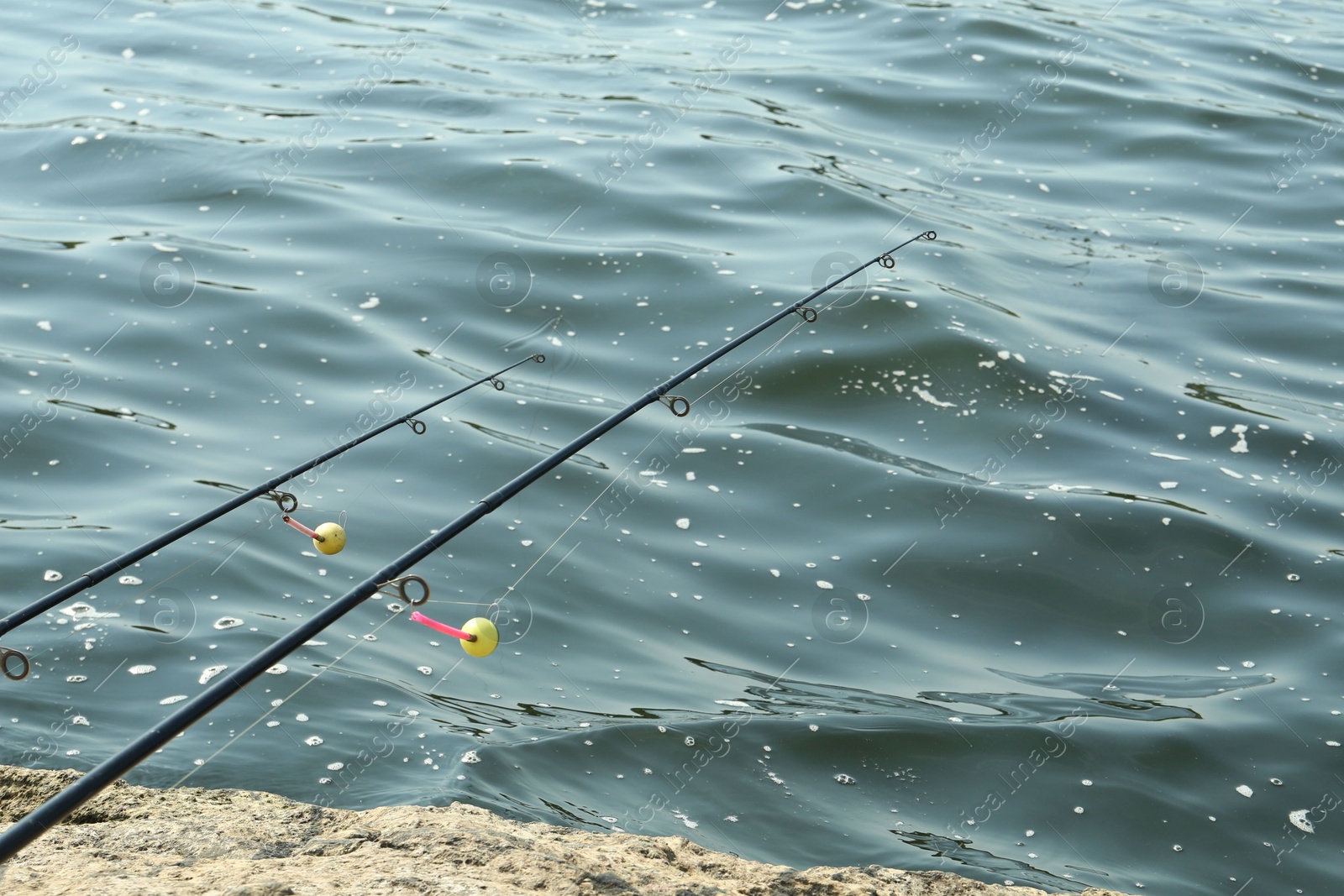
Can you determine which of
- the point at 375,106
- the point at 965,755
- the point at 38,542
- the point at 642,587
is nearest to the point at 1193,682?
the point at 965,755

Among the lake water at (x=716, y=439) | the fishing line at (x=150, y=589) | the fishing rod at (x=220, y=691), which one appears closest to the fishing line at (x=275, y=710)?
the lake water at (x=716, y=439)

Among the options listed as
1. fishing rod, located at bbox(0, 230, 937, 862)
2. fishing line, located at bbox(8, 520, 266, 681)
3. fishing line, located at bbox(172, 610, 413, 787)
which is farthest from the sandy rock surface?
fishing line, located at bbox(8, 520, 266, 681)

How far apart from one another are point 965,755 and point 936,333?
4236 mm

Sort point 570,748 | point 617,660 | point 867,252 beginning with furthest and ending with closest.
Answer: point 867,252 < point 617,660 < point 570,748

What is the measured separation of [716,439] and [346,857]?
4.83m

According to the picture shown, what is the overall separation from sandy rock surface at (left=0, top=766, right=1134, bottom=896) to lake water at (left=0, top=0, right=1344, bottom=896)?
0.66 m

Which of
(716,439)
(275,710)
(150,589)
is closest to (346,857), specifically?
(275,710)

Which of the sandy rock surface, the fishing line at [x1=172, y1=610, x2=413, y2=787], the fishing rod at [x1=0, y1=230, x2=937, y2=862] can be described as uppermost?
the fishing rod at [x1=0, y1=230, x2=937, y2=862]

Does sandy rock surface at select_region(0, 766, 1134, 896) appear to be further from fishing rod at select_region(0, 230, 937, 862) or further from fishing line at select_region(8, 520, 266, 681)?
fishing line at select_region(8, 520, 266, 681)

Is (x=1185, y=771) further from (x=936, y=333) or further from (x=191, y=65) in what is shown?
(x=191, y=65)

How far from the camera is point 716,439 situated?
7.66m

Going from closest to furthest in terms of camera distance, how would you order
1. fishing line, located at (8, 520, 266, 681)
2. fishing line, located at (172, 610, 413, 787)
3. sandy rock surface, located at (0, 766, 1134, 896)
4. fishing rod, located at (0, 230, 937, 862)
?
fishing rod, located at (0, 230, 937, 862)
sandy rock surface, located at (0, 766, 1134, 896)
fishing line, located at (172, 610, 413, 787)
fishing line, located at (8, 520, 266, 681)

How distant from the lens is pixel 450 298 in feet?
29.5

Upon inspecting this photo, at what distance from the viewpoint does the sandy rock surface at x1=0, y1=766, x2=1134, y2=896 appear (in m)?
2.84
